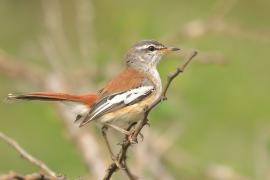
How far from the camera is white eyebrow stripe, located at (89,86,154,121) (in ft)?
20.3

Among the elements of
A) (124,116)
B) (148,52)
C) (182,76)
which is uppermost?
(124,116)

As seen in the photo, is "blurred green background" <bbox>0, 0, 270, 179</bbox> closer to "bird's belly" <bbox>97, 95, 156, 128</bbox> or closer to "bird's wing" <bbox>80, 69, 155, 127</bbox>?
"bird's wing" <bbox>80, 69, 155, 127</bbox>

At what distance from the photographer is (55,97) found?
242 inches

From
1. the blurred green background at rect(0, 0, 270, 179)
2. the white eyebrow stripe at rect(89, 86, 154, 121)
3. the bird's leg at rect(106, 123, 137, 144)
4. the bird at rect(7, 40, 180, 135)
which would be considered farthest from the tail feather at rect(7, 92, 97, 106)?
the blurred green background at rect(0, 0, 270, 179)

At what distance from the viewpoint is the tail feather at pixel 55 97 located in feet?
19.0

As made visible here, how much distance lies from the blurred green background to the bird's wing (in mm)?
1117

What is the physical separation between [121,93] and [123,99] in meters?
0.10

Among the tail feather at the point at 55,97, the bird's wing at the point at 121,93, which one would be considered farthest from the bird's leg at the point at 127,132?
the tail feather at the point at 55,97

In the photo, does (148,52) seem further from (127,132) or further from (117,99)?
(127,132)

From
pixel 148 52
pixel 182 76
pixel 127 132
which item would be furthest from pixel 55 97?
pixel 182 76

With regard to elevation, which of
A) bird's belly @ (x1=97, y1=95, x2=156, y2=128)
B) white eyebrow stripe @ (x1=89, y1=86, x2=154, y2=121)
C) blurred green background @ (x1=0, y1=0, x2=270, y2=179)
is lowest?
blurred green background @ (x1=0, y1=0, x2=270, y2=179)

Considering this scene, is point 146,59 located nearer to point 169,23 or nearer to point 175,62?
point 175,62

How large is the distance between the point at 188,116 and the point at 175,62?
22.9 inches

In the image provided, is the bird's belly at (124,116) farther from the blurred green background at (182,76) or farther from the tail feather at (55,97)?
the blurred green background at (182,76)
